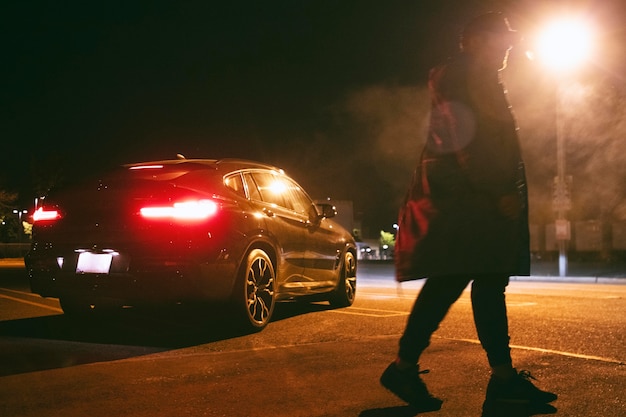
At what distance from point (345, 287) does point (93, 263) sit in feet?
11.6

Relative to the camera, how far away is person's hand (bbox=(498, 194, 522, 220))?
12.4ft

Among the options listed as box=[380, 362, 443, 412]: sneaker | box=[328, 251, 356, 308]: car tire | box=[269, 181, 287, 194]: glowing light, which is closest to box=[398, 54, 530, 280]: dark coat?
box=[380, 362, 443, 412]: sneaker

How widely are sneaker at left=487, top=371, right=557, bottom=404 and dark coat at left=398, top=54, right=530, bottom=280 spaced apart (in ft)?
1.70

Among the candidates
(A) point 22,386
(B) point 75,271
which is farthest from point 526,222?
(B) point 75,271

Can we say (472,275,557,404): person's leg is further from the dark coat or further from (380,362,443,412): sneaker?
(380,362,443,412): sneaker

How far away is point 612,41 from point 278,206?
2203cm

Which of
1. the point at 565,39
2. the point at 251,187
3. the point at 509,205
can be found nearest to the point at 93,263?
the point at 251,187

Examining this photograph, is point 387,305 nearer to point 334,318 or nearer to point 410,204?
point 334,318

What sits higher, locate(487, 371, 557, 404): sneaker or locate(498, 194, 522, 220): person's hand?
locate(498, 194, 522, 220): person's hand

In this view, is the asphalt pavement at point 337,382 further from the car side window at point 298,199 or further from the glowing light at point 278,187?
the car side window at point 298,199

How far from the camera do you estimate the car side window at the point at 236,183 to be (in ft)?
23.6

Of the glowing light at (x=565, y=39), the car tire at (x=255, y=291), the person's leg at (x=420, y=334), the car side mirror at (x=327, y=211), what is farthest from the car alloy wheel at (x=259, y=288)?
the glowing light at (x=565, y=39)

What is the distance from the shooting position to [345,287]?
931cm

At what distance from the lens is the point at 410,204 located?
3949 mm
